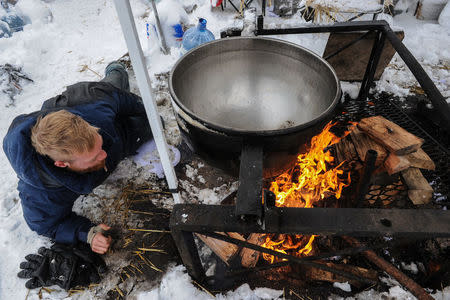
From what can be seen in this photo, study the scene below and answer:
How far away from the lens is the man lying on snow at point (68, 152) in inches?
80.2

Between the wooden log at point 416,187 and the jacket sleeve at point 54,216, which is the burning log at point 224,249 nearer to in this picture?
the jacket sleeve at point 54,216

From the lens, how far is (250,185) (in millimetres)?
1360

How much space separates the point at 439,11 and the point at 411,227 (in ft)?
18.7

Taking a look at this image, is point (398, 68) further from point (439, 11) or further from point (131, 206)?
point (131, 206)

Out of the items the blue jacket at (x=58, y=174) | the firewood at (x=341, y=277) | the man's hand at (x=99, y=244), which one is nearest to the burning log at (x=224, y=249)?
the firewood at (x=341, y=277)

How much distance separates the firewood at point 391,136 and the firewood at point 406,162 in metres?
0.05

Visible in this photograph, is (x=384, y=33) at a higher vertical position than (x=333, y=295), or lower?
higher

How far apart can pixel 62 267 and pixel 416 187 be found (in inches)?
126

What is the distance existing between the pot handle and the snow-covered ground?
4.18 ft

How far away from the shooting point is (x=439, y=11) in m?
5.06

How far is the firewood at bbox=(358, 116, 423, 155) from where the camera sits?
2229 mm

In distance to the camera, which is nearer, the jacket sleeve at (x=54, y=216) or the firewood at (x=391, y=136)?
the firewood at (x=391, y=136)

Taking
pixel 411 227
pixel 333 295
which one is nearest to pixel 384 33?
pixel 411 227

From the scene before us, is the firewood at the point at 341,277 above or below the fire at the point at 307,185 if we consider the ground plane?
below
